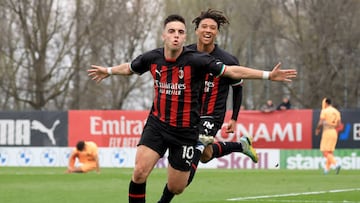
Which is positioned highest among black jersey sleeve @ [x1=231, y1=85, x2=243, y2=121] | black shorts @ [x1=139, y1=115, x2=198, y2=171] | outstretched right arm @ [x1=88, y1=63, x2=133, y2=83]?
outstretched right arm @ [x1=88, y1=63, x2=133, y2=83]

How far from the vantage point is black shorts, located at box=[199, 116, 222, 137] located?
1366cm

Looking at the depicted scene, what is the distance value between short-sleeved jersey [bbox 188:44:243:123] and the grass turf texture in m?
2.42

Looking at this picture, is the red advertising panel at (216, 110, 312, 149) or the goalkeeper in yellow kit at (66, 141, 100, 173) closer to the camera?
the goalkeeper in yellow kit at (66, 141, 100, 173)

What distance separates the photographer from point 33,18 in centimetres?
4656

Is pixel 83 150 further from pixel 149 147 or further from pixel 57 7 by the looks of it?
pixel 57 7

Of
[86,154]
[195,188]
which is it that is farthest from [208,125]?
[86,154]

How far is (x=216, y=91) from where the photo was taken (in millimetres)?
13703

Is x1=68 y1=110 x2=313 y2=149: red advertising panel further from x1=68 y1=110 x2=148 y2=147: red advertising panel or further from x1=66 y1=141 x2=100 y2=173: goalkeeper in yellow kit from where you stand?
x1=66 y1=141 x2=100 y2=173: goalkeeper in yellow kit

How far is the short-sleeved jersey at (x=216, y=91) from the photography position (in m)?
13.6

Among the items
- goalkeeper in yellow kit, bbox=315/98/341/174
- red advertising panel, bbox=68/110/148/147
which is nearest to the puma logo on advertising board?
red advertising panel, bbox=68/110/148/147

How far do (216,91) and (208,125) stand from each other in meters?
0.48

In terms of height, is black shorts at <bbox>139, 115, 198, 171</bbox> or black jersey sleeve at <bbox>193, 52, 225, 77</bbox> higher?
black jersey sleeve at <bbox>193, 52, 225, 77</bbox>

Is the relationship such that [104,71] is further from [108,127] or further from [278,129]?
[108,127]

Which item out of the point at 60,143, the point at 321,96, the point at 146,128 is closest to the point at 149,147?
the point at 146,128
